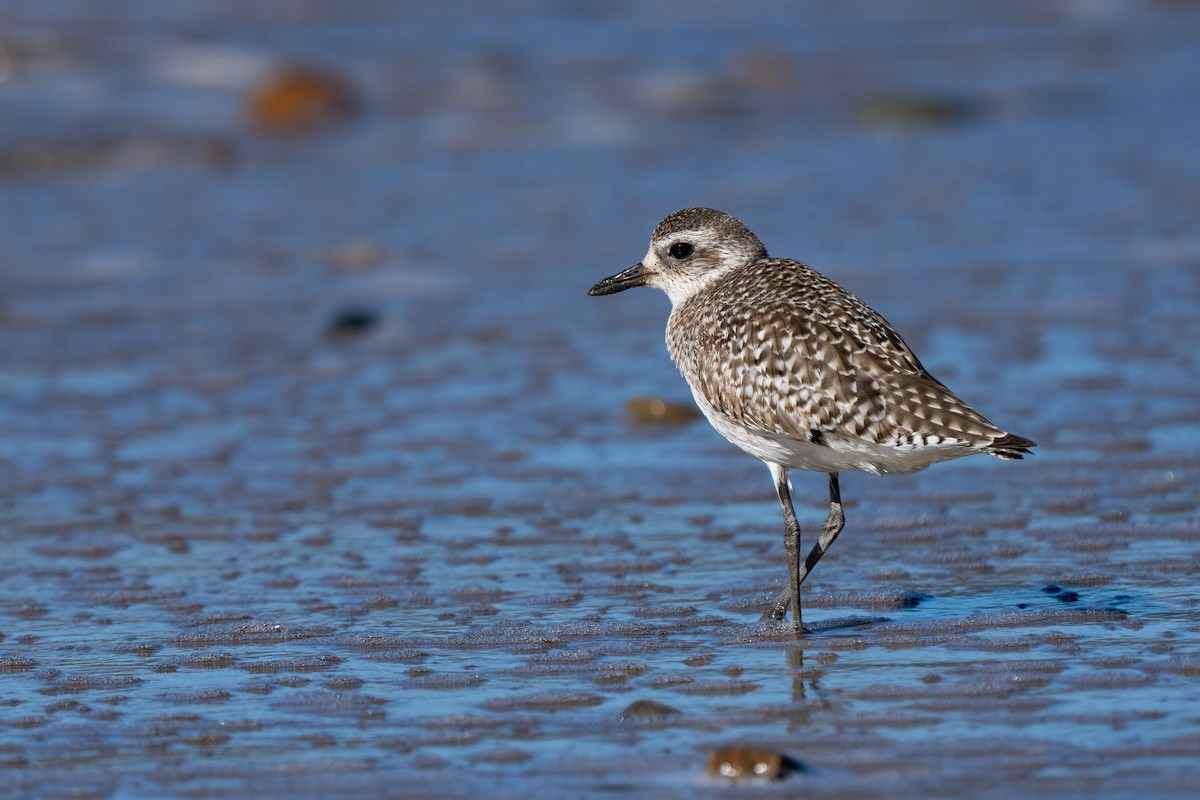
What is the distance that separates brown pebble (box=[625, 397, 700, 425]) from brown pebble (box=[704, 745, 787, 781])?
466 centimetres

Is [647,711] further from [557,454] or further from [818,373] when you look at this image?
[557,454]

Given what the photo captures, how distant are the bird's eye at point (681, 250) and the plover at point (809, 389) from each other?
27cm

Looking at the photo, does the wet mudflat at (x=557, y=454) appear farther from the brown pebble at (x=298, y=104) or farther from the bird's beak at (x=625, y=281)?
the bird's beak at (x=625, y=281)

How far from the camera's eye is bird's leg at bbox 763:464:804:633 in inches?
248

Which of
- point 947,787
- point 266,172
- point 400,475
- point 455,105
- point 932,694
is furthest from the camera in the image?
point 455,105

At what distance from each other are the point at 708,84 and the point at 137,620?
1435 cm

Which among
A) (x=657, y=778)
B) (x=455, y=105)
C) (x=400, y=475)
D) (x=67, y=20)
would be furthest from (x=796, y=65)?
(x=657, y=778)

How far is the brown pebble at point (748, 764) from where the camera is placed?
15.8 feet

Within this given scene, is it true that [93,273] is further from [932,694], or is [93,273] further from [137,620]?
[932,694]

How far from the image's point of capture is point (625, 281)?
767 centimetres

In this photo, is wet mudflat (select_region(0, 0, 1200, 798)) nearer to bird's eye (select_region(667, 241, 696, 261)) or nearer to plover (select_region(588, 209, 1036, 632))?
plover (select_region(588, 209, 1036, 632))

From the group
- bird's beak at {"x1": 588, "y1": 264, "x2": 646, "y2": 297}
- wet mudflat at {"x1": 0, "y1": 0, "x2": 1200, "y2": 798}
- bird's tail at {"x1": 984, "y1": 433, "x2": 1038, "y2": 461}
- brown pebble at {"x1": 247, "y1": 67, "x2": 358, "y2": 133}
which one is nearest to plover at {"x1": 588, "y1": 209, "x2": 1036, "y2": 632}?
bird's tail at {"x1": 984, "y1": 433, "x2": 1038, "y2": 461}

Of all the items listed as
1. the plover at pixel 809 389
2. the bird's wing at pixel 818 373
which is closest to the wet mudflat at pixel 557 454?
the plover at pixel 809 389

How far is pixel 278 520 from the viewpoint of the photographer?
26.7ft
